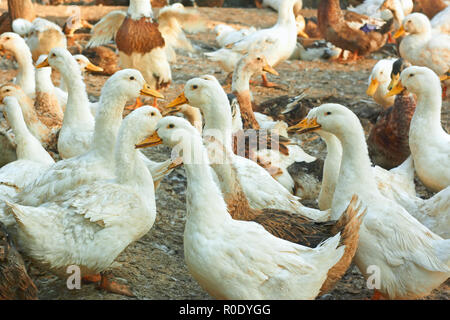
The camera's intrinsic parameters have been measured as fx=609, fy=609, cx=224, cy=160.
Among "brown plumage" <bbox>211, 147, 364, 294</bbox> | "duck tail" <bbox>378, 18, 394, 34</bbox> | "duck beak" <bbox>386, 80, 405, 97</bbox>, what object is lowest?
"duck tail" <bbox>378, 18, 394, 34</bbox>

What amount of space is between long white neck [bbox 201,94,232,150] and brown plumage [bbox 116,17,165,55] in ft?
11.0

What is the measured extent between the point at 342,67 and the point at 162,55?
3.46m

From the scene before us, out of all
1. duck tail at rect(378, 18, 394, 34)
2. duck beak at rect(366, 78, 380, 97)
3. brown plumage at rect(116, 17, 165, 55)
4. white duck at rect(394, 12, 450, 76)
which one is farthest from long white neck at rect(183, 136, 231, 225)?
duck tail at rect(378, 18, 394, 34)

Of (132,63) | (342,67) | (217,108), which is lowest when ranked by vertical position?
(342,67)

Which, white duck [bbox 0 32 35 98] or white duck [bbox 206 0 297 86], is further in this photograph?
white duck [bbox 206 0 297 86]

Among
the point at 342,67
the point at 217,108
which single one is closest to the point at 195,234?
the point at 217,108

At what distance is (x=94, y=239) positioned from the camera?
3.66m

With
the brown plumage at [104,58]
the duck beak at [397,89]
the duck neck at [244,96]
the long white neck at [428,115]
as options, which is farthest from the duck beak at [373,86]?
the brown plumage at [104,58]

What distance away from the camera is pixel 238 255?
3.17 meters

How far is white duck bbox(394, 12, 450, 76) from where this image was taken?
25.0ft

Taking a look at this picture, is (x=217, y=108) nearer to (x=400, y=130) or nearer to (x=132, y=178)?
(x=132, y=178)

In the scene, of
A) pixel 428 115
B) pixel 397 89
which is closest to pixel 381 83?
pixel 397 89

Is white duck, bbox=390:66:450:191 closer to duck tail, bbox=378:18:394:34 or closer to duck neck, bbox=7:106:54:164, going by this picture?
duck neck, bbox=7:106:54:164

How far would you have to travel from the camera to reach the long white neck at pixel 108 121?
4.46 metres
